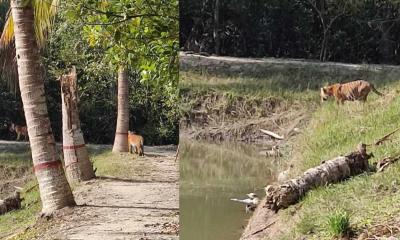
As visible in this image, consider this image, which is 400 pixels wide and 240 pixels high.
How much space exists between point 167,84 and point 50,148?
0.41m

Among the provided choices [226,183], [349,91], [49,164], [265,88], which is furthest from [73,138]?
[349,91]

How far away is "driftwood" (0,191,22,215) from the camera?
1.66 m

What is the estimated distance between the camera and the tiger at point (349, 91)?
1031 millimetres

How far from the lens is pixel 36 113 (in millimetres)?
1581

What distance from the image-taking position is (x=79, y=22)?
5.04 feet

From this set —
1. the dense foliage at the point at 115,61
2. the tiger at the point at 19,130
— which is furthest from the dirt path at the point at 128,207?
the tiger at the point at 19,130

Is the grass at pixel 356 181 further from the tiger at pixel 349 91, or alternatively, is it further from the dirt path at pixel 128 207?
the dirt path at pixel 128 207

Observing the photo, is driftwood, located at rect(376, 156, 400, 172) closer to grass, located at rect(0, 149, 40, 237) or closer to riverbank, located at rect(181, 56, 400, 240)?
riverbank, located at rect(181, 56, 400, 240)

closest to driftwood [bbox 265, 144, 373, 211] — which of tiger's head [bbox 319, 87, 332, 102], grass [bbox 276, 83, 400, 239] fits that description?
grass [bbox 276, 83, 400, 239]

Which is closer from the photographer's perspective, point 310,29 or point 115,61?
point 310,29

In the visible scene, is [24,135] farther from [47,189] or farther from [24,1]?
[24,1]

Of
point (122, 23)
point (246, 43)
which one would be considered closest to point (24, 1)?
point (122, 23)

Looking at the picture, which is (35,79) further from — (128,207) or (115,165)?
(128,207)

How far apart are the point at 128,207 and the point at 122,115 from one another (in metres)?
0.30
